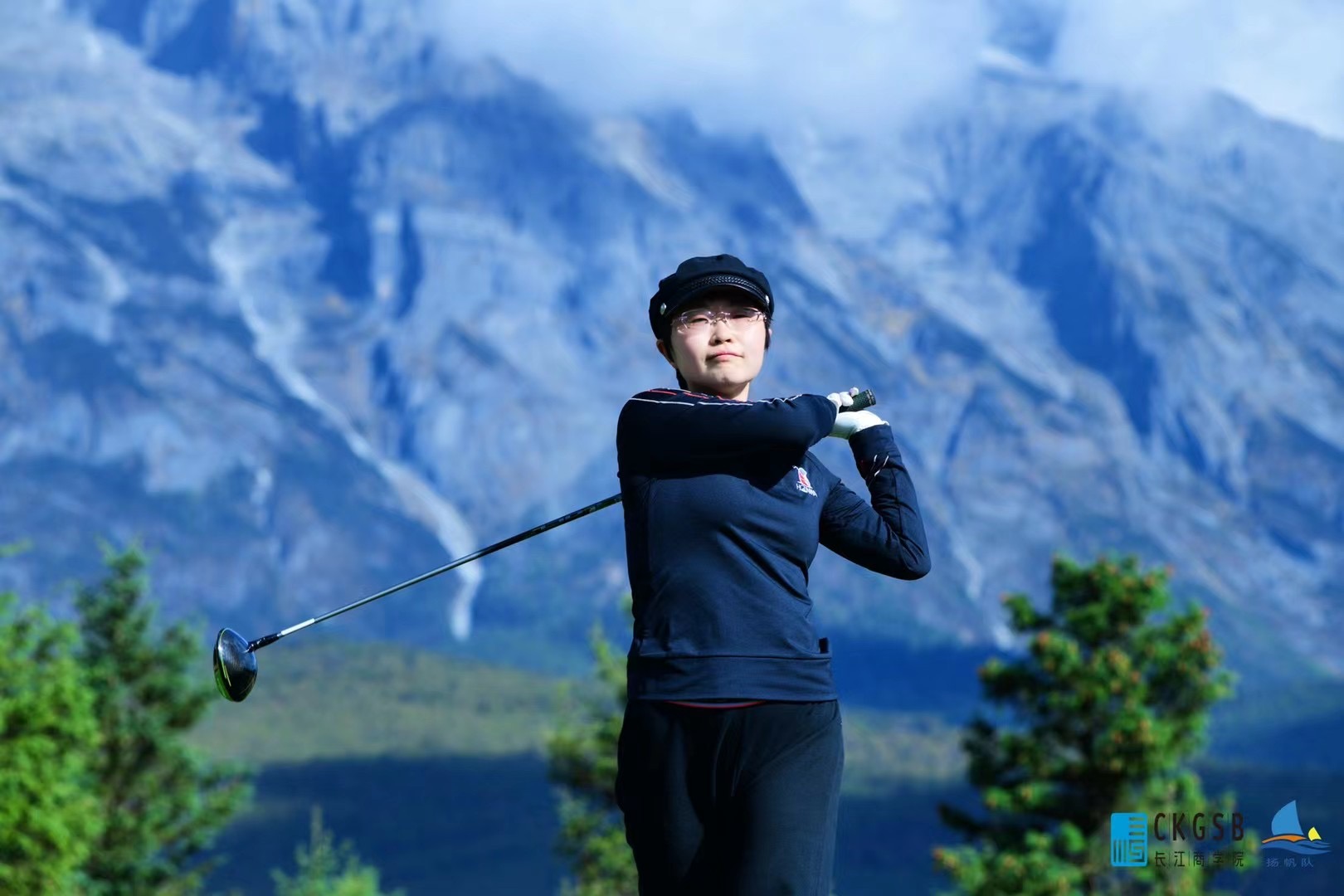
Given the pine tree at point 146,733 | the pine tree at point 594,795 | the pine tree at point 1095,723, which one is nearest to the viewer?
the pine tree at point 1095,723

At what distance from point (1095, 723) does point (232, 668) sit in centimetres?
2532

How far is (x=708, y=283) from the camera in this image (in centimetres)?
520

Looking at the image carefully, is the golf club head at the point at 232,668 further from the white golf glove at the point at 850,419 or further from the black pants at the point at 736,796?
the white golf glove at the point at 850,419

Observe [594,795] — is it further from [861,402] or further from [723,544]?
[723,544]

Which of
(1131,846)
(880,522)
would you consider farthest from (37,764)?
Result: (880,522)

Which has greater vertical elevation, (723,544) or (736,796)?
(723,544)

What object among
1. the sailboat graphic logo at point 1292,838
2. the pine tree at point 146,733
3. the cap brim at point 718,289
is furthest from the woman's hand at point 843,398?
the pine tree at point 146,733

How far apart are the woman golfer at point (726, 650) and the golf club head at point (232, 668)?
4.72ft

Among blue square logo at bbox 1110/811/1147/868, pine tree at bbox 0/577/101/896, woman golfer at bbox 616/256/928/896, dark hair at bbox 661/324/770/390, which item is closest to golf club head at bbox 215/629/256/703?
woman golfer at bbox 616/256/928/896

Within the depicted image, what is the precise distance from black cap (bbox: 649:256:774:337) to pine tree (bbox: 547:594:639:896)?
1779 inches

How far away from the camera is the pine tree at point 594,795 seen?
169 ft

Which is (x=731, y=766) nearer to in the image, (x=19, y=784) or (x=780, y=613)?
(x=780, y=613)

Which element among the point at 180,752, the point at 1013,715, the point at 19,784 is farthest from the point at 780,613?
the point at 180,752

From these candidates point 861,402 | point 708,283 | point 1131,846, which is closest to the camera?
point 708,283
